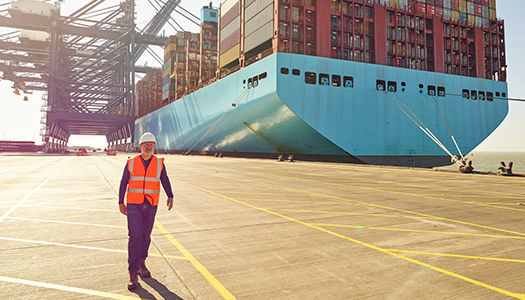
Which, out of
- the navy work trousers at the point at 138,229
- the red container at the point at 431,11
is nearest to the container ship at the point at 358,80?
the red container at the point at 431,11

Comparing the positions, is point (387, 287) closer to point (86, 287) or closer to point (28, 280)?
point (86, 287)

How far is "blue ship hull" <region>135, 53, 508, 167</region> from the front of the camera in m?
26.1

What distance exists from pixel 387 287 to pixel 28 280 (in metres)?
3.79

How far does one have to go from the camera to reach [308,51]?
27797 millimetres

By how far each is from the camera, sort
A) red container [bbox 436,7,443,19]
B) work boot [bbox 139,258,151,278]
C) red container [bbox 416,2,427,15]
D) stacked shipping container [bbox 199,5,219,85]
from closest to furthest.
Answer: work boot [bbox 139,258,151,278], red container [bbox 416,2,427,15], red container [bbox 436,7,443,19], stacked shipping container [bbox 199,5,219,85]

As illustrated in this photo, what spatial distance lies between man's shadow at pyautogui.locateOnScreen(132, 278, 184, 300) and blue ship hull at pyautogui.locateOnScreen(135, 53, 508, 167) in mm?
22405

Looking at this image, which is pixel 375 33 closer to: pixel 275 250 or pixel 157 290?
pixel 275 250

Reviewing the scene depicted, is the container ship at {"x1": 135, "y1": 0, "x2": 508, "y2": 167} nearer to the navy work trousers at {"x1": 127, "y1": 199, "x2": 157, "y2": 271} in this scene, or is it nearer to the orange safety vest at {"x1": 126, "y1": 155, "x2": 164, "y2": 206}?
the orange safety vest at {"x1": 126, "y1": 155, "x2": 164, "y2": 206}

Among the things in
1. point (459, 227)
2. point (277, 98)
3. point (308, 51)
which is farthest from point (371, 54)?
point (459, 227)

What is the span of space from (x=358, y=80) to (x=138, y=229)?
2713 cm

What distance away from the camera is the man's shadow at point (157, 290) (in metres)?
3.07

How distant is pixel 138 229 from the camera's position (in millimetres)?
3590

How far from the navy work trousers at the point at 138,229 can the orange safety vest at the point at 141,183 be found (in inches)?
2.8

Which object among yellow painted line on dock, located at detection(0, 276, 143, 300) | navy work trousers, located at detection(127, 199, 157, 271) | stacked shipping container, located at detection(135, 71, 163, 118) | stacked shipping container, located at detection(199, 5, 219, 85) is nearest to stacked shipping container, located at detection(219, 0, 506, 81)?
stacked shipping container, located at detection(199, 5, 219, 85)
